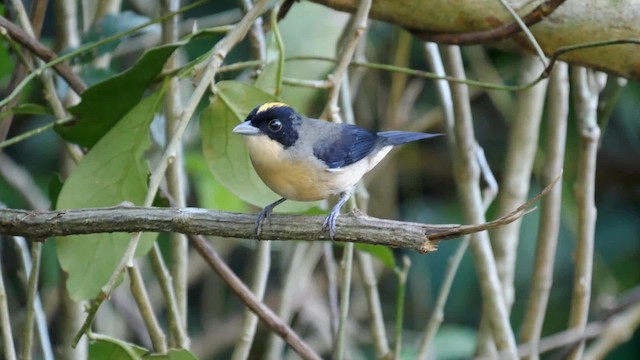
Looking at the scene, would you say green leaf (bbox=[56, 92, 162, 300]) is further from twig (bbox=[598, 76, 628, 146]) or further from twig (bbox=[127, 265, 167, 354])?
twig (bbox=[598, 76, 628, 146])

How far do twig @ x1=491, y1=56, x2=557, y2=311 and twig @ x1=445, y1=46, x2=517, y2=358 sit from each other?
168mm

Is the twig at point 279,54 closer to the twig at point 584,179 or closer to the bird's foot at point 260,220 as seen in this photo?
the bird's foot at point 260,220

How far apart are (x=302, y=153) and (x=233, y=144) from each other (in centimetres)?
15

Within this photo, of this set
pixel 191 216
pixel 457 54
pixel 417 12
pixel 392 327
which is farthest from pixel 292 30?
pixel 392 327

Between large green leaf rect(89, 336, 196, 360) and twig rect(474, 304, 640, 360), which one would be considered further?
twig rect(474, 304, 640, 360)

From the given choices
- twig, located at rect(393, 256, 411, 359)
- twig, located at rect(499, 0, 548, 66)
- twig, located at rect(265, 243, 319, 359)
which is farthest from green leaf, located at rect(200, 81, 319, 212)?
twig, located at rect(265, 243, 319, 359)

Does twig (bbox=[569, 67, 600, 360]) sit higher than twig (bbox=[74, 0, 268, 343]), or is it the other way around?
twig (bbox=[74, 0, 268, 343])

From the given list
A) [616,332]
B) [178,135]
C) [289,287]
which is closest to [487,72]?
[616,332]

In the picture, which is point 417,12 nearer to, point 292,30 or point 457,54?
point 457,54

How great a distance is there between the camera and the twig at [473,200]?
2229 mm

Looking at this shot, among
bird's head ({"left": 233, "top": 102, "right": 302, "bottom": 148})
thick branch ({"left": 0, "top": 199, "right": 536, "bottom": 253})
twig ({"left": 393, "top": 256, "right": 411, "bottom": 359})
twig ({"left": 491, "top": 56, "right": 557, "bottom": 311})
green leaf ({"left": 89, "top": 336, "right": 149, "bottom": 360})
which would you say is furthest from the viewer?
twig ({"left": 491, "top": 56, "right": 557, "bottom": 311})

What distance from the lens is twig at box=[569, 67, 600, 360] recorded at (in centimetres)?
220

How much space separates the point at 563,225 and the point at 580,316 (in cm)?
108

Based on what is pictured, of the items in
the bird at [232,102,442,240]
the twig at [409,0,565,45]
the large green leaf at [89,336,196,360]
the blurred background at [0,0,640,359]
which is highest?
the twig at [409,0,565,45]
